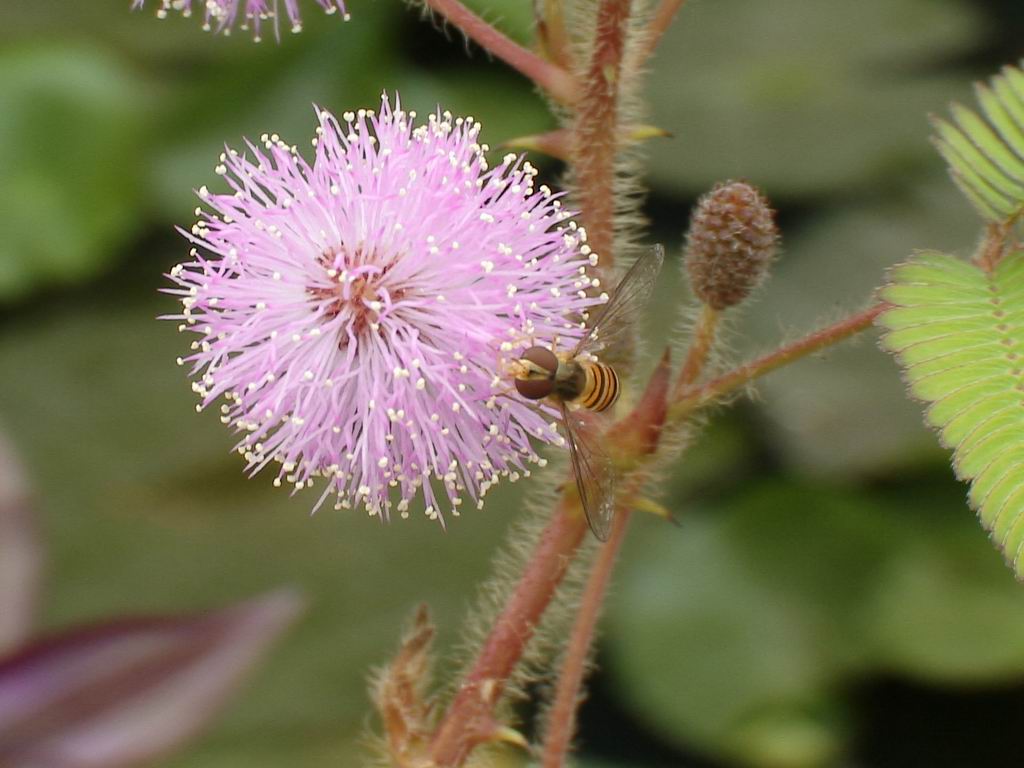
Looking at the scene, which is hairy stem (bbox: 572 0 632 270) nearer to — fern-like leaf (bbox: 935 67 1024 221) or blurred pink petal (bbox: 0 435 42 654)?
fern-like leaf (bbox: 935 67 1024 221)

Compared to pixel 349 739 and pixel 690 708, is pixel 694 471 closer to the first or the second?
pixel 690 708

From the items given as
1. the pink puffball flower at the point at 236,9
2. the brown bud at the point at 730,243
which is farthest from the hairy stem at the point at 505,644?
the pink puffball flower at the point at 236,9

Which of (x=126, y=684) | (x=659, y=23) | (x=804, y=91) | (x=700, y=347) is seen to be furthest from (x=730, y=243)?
(x=804, y=91)

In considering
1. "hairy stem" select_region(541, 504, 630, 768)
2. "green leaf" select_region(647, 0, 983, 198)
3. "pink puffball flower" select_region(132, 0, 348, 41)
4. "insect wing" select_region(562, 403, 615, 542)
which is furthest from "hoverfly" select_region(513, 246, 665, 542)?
"green leaf" select_region(647, 0, 983, 198)

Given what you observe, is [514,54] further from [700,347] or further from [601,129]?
[700,347]

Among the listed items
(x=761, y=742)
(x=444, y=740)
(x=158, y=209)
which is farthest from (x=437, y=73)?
(x=444, y=740)

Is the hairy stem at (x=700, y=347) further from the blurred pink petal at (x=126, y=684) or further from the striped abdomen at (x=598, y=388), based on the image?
the blurred pink petal at (x=126, y=684)
